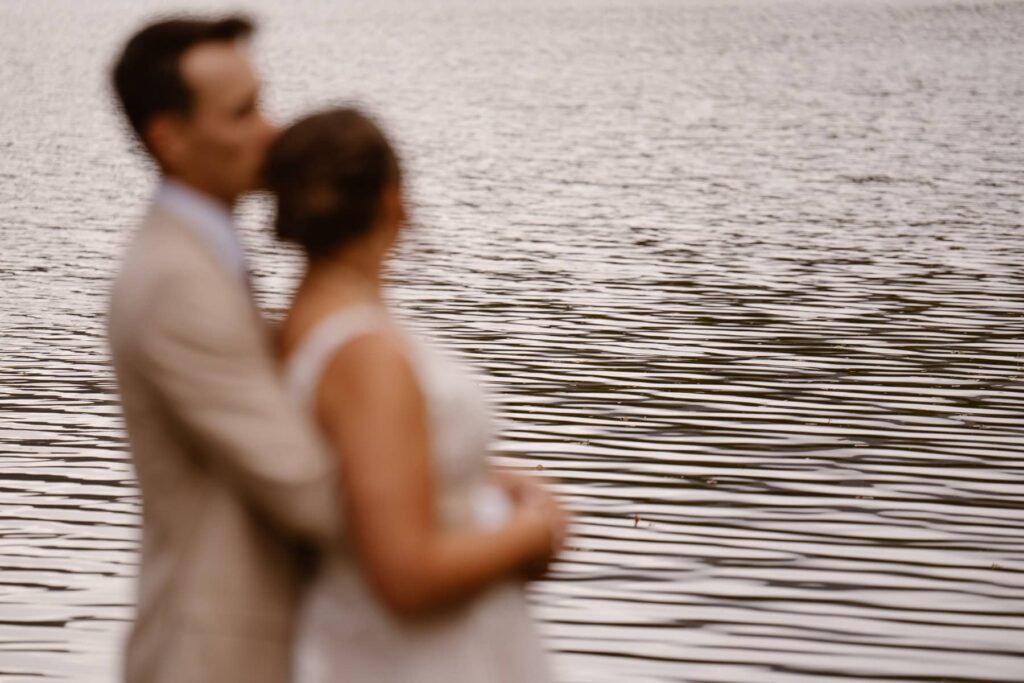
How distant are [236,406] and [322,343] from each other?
15 cm

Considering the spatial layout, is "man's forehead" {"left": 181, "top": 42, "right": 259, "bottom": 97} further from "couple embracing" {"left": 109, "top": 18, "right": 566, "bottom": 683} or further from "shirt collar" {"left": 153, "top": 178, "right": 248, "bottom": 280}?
"shirt collar" {"left": 153, "top": 178, "right": 248, "bottom": 280}

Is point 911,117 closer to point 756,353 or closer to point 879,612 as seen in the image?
point 756,353

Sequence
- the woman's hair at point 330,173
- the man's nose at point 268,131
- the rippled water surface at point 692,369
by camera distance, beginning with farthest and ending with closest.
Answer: the rippled water surface at point 692,369, the man's nose at point 268,131, the woman's hair at point 330,173

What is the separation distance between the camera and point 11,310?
51.3 ft

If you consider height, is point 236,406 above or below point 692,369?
above

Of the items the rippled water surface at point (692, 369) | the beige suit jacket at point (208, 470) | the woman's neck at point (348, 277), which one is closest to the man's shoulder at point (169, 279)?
the beige suit jacket at point (208, 470)

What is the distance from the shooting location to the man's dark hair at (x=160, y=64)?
289cm

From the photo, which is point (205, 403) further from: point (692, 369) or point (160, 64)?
point (692, 369)

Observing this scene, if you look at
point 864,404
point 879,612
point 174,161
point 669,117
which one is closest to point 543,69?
point 669,117

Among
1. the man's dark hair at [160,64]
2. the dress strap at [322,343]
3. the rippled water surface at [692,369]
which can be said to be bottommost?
the rippled water surface at [692,369]

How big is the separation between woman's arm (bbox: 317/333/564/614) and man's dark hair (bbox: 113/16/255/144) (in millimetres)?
497

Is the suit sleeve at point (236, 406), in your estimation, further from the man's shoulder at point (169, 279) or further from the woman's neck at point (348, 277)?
the woman's neck at point (348, 277)

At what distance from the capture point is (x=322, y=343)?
274 centimetres

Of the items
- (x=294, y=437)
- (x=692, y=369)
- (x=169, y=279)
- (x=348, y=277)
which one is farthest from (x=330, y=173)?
(x=692, y=369)
